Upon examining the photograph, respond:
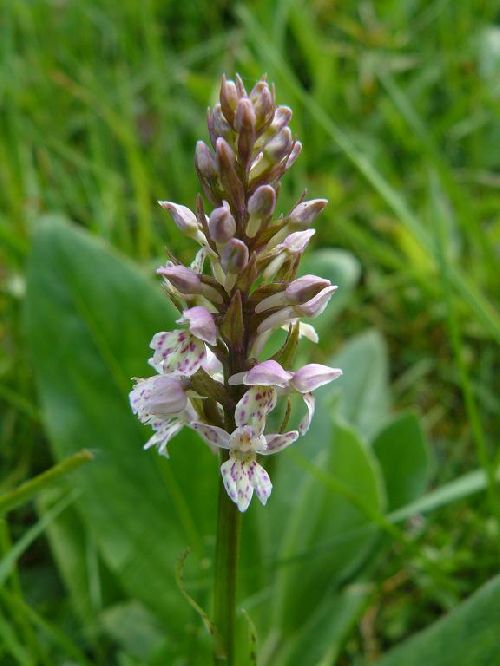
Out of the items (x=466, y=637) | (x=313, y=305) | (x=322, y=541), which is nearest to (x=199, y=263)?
(x=313, y=305)

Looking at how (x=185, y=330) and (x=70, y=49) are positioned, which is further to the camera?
(x=70, y=49)

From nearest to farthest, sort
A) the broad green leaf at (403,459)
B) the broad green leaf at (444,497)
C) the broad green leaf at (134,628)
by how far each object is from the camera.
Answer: the broad green leaf at (444,497)
the broad green leaf at (134,628)
the broad green leaf at (403,459)

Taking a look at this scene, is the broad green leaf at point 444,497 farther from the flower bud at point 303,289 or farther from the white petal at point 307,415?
the flower bud at point 303,289

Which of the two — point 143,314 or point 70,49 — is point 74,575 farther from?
point 70,49

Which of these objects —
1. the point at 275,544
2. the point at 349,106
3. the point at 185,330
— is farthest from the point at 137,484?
the point at 349,106

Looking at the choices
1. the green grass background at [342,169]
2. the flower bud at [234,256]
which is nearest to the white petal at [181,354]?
the flower bud at [234,256]

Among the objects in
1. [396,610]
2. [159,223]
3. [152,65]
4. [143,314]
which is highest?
[152,65]

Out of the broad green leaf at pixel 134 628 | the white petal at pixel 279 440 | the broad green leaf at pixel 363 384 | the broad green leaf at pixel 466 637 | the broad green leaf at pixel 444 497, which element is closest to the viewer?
the white petal at pixel 279 440

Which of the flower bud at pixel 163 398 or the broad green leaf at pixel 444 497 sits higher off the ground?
the flower bud at pixel 163 398
